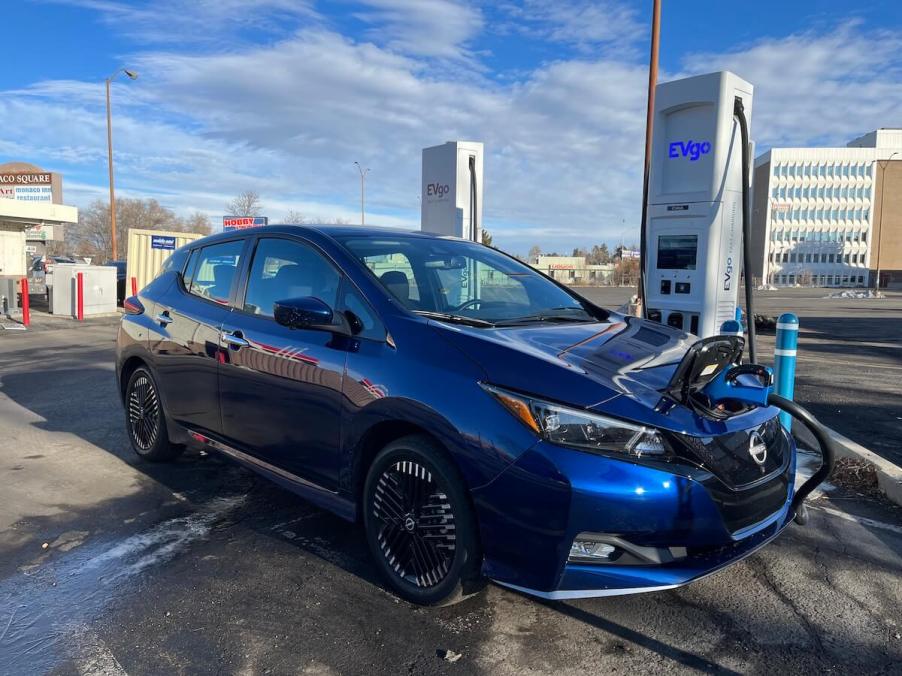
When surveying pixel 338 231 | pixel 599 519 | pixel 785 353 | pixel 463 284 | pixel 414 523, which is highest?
pixel 338 231

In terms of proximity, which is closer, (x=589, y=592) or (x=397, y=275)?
(x=589, y=592)

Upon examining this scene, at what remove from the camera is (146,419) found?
5.03 metres

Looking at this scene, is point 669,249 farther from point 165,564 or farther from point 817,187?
point 817,187

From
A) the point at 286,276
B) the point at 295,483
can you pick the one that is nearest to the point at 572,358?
the point at 295,483

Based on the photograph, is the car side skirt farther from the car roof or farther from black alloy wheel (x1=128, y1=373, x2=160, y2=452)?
the car roof

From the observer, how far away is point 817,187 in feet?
307

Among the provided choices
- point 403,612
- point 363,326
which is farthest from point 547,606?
point 363,326

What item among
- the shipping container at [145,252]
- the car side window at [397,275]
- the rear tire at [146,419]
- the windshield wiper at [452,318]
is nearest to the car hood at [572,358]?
the windshield wiper at [452,318]

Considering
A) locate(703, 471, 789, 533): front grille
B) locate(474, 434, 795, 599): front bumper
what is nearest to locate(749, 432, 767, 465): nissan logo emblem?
locate(703, 471, 789, 533): front grille

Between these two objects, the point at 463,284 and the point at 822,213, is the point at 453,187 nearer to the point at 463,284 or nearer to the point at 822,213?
the point at 463,284

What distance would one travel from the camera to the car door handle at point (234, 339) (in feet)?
12.6

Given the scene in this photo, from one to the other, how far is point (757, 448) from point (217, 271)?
137 inches

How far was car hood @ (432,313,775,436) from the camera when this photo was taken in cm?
253

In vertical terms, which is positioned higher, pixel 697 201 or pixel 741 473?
Result: pixel 697 201
